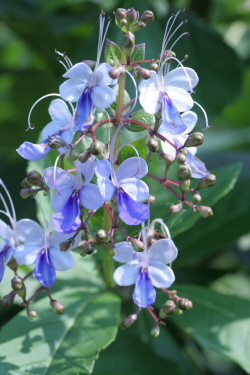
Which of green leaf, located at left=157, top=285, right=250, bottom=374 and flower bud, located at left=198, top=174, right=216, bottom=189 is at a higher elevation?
flower bud, located at left=198, top=174, right=216, bottom=189

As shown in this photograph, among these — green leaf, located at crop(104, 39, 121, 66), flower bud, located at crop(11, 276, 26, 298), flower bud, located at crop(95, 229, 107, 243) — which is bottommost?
flower bud, located at crop(11, 276, 26, 298)

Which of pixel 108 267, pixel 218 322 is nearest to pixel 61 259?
pixel 108 267

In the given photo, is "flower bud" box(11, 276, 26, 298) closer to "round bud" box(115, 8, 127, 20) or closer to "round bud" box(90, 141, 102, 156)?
"round bud" box(90, 141, 102, 156)

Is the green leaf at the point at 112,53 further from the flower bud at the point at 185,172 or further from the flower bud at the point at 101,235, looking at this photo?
the flower bud at the point at 101,235

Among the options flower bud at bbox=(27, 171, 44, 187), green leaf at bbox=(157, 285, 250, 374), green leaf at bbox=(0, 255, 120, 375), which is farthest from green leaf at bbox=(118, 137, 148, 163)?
green leaf at bbox=(157, 285, 250, 374)

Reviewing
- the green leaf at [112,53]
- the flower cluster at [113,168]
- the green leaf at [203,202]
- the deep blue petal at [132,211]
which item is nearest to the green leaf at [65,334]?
the flower cluster at [113,168]

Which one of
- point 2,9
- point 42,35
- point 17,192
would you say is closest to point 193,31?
point 42,35
